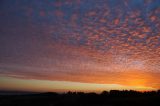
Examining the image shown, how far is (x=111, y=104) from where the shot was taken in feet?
105

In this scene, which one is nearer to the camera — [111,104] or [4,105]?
[111,104]

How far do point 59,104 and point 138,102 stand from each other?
11629mm

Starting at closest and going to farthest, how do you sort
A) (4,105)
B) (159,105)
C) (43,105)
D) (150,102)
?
(159,105) < (150,102) < (43,105) < (4,105)

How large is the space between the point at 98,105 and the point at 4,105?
17.3 m

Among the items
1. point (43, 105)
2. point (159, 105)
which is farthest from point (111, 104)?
point (43, 105)

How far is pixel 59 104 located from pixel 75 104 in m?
2.72

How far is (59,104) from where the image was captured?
34.4 metres

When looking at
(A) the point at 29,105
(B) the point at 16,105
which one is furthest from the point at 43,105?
A: (B) the point at 16,105

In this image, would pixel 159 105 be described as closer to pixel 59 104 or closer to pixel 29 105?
pixel 59 104

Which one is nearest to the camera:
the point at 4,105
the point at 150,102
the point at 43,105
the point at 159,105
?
the point at 159,105

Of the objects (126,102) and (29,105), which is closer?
(126,102)

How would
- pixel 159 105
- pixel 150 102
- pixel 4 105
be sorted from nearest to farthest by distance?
pixel 159 105 < pixel 150 102 < pixel 4 105

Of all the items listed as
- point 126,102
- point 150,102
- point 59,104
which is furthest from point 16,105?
point 150,102

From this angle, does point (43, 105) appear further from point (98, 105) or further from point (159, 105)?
point (159, 105)
